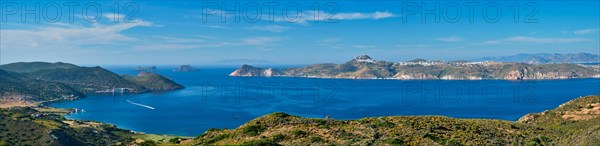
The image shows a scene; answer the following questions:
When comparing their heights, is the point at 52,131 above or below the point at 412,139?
below

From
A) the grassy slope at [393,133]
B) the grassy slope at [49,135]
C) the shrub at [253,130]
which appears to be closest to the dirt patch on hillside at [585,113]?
the grassy slope at [393,133]

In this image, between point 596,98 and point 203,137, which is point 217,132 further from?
point 596,98

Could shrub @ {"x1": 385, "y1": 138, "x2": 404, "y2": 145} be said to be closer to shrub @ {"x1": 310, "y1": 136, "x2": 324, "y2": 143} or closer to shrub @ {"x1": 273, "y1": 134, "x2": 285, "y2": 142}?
shrub @ {"x1": 310, "y1": 136, "x2": 324, "y2": 143}

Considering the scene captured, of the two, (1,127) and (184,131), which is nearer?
(1,127)

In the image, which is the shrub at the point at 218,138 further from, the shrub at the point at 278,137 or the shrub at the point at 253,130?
the shrub at the point at 278,137

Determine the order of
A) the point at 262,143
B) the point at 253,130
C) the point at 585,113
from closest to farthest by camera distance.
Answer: the point at 262,143 → the point at 253,130 → the point at 585,113

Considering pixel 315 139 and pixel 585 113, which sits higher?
pixel 315 139

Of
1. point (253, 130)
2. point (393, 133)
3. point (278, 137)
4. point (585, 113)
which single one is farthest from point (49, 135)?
point (585, 113)

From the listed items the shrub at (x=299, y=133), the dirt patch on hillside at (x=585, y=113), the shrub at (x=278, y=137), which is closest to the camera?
the shrub at (x=278, y=137)

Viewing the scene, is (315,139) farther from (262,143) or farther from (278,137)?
(262,143)

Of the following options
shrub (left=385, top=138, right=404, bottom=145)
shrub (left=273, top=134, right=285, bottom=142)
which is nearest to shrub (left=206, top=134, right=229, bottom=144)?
shrub (left=273, top=134, right=285, bottom=142)

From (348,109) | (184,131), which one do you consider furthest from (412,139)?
(348,109)
